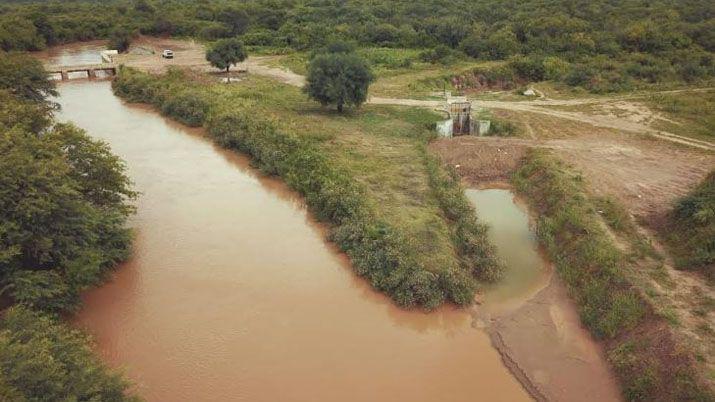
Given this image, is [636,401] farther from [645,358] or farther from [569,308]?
[569,308]

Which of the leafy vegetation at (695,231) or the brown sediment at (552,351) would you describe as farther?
the leafy vegetation at (695,231)

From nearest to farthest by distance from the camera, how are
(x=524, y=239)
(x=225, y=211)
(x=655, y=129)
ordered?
(x=524, y=239) → (x=225, y=211) → (x=655, y=129)

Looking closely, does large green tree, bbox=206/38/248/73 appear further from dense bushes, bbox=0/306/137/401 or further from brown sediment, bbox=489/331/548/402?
brown sediment, bbox=489/331/548/402

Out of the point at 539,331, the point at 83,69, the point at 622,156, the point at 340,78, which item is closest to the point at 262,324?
the point at 539,331

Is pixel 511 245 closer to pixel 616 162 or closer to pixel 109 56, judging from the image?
pixel 616 162

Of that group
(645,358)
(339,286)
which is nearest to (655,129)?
(645,358)

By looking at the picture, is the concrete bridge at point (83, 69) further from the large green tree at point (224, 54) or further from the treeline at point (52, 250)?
the treeline at point (52, 250)

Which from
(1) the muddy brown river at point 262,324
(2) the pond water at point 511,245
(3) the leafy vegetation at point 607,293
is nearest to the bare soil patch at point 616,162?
(3) the leafy vegetation at point 607,293
